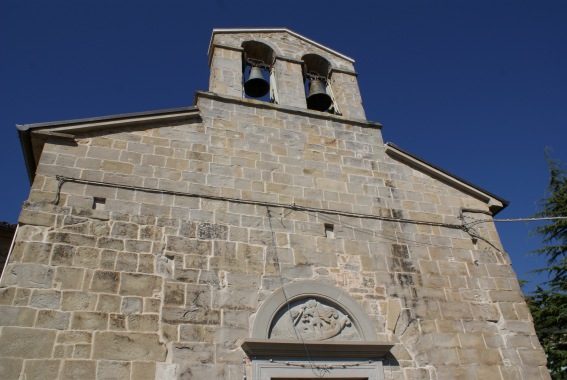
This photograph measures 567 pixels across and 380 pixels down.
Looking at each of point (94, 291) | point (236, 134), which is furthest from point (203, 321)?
point (236, 134)

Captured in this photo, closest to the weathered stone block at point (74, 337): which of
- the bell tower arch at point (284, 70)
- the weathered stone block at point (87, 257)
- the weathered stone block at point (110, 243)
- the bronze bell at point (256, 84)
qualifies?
the weathered stone block at point (87, 257)

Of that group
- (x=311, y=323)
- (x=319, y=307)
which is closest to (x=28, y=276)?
(x=311, y=323)

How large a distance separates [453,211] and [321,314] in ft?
9.18

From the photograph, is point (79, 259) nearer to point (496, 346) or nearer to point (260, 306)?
point (260, 306)

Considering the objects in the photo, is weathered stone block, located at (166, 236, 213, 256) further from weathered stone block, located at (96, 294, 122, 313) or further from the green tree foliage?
the green tree foliage

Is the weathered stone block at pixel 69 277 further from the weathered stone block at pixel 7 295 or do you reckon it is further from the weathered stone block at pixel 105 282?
the weathered stone block at pixel 7 295

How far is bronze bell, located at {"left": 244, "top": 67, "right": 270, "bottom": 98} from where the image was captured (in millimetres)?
7324

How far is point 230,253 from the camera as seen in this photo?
4984mm

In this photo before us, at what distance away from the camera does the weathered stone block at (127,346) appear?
4.00 meters

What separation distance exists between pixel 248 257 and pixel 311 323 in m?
1.00

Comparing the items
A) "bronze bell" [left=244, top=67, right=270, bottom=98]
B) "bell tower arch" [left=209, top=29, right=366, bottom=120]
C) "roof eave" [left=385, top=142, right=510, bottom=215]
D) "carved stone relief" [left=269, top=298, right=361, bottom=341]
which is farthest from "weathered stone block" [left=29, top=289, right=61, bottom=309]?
"roof eave" [left=385, top=142, right=510, bottom=215]

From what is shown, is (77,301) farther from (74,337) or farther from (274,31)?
(274,31)

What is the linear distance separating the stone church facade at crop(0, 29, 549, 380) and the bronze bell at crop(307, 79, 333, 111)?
711 millimetres

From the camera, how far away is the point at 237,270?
4887 mm
